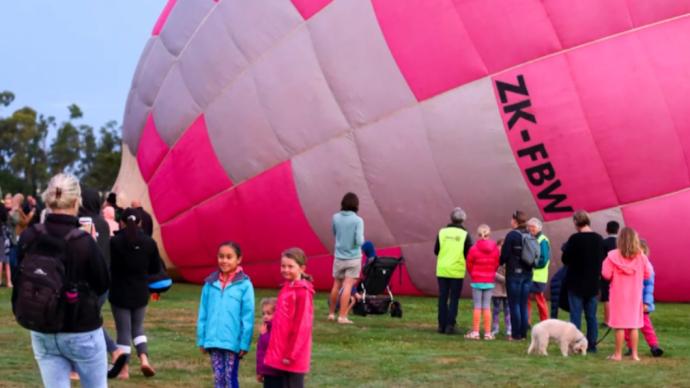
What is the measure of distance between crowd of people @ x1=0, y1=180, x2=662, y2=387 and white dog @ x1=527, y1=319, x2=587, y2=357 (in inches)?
11.6

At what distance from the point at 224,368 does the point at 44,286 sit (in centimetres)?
169

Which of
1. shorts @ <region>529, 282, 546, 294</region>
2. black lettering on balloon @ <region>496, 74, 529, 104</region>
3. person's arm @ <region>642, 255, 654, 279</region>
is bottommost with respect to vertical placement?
shorts @ <region>529, 282, 546, 294</region>

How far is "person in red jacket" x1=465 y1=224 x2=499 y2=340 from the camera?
9.91 m

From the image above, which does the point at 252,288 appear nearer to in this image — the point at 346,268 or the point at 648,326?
the point at 648,326

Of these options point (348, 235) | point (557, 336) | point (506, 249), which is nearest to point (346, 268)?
point (348, 235)

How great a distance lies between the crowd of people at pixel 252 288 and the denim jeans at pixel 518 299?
1cm

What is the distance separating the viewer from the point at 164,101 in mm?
13953

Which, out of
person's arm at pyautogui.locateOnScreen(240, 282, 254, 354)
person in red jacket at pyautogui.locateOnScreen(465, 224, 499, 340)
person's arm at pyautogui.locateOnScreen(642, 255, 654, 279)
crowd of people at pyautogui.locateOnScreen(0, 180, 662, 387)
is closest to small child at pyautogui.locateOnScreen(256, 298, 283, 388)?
crowd of people at pyautogui.locateOnScreen(0, 180, 662, 387)

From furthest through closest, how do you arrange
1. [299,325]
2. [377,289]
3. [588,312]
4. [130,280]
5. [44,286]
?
[377,289], [588,312], [130,280], [299,325], [44,286]

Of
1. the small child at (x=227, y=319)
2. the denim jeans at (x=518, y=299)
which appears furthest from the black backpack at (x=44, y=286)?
the denim jeans at (x=518, y=299)

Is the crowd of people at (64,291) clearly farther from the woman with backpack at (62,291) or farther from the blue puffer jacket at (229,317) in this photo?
the blue puffer jacket at (229,317)

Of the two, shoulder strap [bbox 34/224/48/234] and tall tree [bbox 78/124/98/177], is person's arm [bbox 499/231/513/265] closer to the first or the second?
shoulder strap [bbox 34/224/48/234]

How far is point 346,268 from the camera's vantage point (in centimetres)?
1068

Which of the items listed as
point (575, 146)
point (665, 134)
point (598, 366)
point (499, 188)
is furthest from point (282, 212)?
point (598, 366)
